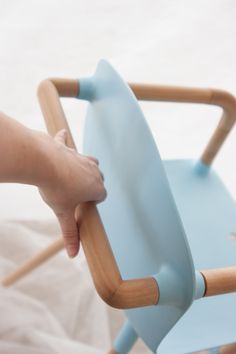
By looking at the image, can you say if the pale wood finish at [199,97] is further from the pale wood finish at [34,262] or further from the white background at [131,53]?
the white background at [131,53]

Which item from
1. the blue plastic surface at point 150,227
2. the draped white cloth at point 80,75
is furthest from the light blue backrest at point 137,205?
the draped white cloth at point 80,75

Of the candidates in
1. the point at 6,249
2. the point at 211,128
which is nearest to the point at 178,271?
the point at 6,249

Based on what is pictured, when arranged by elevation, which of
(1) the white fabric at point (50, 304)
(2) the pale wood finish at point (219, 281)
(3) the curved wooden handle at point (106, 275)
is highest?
Answer: (3) the curved wooden handle at point (106, 275)

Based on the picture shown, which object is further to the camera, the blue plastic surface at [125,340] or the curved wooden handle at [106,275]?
the blue plastic surface at [125,340]

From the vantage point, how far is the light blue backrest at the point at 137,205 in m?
0.38

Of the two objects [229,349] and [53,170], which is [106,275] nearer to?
[53,170]

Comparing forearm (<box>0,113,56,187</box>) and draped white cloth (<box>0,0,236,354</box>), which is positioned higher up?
forearm (<box>0,113,56,187</box>)

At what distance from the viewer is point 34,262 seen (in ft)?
2.63

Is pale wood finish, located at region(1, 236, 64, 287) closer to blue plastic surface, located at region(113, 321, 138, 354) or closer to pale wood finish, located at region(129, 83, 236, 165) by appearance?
blue plastic surface, located at region(113, 321, 138, 354)

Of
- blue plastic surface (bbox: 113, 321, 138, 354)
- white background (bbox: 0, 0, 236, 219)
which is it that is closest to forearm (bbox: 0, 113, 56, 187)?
blue plastic surface (bbox: 113, 321, 138, 354)

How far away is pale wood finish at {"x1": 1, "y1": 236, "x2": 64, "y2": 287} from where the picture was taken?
2.53ft

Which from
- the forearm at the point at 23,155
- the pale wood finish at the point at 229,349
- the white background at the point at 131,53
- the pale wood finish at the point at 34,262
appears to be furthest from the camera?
the white background at the point at 131,53

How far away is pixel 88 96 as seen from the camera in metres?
0.54

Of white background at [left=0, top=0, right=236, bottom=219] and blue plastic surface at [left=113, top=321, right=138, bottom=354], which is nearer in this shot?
blue plastic surface at [left=113, top=321, right=138, bottom=354]
